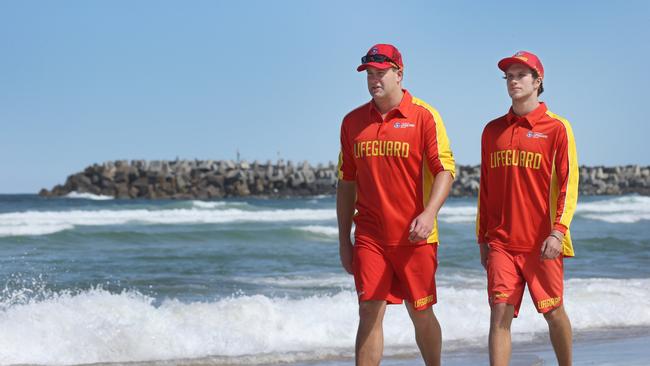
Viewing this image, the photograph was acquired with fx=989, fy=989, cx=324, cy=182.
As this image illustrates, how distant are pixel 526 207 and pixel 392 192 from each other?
653 millimetres

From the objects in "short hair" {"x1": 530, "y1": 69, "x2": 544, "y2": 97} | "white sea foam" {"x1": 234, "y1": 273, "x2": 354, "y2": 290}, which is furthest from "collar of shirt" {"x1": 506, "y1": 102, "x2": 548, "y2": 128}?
"white sea foam" {"x1": 234, "y1": 273, "x2": 354, "y2": 290}


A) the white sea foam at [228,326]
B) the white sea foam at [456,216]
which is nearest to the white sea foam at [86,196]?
the white sea foam at [456,216]

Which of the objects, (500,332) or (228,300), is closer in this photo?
(500,332)

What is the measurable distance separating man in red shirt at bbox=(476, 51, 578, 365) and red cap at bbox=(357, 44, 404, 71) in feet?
1.81

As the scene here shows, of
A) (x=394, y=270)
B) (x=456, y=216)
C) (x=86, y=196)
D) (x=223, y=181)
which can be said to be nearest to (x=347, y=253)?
(x=394, y=270)

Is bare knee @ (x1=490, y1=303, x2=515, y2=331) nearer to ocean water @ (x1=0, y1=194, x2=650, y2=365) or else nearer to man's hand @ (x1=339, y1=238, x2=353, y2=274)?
man's hand @ (x1=339, y1=238, x2=353, y2=274)

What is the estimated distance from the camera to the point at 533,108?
4.84 metres

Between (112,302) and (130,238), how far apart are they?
40.8 feet

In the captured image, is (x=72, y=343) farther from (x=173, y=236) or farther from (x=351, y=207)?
(x=173, y=236)

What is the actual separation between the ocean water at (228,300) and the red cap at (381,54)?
117 inches

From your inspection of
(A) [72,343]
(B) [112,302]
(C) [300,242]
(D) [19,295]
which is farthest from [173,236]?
(A) [72,343]

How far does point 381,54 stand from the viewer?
183 inches

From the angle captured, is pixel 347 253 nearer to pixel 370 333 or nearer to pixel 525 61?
pixel 370 333

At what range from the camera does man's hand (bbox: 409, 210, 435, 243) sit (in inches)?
178
